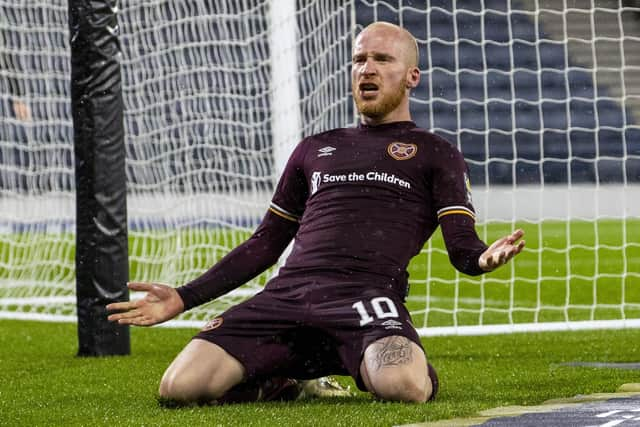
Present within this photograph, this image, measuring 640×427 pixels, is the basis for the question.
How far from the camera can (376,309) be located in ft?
13.1

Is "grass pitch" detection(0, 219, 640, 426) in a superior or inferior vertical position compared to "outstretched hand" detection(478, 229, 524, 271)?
inferior

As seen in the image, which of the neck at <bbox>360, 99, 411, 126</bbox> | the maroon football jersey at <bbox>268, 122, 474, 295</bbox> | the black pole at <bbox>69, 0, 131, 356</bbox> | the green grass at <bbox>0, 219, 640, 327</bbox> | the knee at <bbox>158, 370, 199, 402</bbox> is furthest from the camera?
the green grass at <bbox>0, 219, 640, 327</bbox>

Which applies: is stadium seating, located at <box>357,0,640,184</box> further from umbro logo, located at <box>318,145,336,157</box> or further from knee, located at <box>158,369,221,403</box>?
knee, located at <box>158,369,221,403</box>

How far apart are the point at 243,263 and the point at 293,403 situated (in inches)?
20.5

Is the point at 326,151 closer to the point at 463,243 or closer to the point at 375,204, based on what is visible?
the point at 375,204

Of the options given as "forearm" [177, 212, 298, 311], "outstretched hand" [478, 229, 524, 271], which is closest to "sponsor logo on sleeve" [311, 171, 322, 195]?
"forearm" [177, 212, 298, 311]

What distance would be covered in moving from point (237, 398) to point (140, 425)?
1.77 ft

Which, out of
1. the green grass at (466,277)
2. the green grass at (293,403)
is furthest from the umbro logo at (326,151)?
the green grass at (466,277)

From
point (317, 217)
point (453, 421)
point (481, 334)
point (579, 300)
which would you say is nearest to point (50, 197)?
point (579, 300)

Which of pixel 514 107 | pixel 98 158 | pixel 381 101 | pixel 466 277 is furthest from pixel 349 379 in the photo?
pixel 514 107

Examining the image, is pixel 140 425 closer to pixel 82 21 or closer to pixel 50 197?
pixel 82 21

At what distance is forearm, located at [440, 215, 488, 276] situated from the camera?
3779 mm

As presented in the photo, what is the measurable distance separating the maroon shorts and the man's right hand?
182 millimetres

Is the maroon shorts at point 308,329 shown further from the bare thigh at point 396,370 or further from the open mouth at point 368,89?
the open mouth at point 368,89
